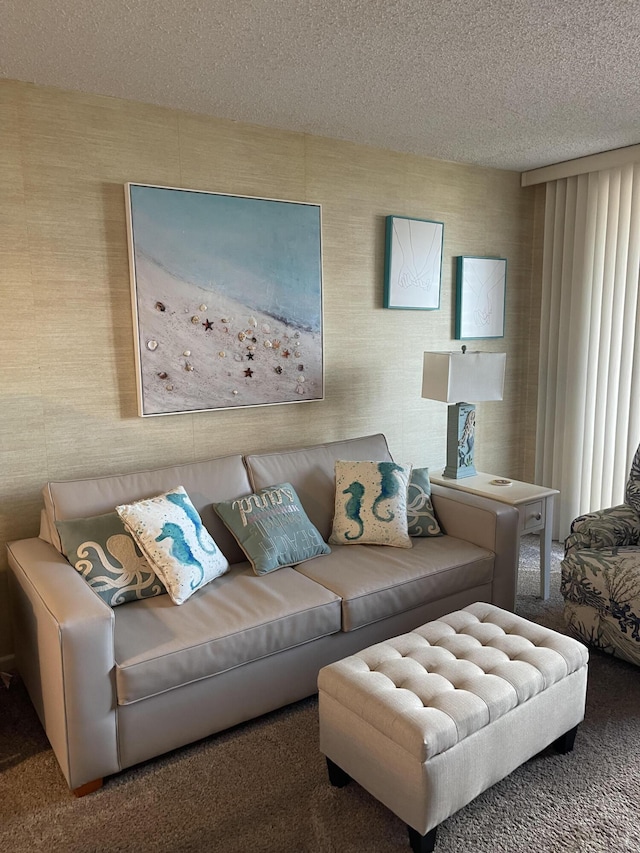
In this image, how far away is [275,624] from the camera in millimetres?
2309

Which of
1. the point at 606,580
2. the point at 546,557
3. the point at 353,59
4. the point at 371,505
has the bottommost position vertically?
the point at 546,557

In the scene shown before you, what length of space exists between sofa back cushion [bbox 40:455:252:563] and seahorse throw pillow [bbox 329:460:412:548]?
48cm

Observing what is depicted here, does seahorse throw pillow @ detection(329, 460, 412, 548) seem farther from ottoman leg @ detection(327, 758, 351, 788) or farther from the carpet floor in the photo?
ottoman leg @ detection(327, 758, 351, 788)

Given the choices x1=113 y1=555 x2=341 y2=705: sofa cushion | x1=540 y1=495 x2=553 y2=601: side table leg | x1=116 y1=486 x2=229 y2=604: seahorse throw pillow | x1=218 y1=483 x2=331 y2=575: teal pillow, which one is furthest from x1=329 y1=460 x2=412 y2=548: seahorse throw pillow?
x1=540 y1=495 x2=553 y2=601: side table leg

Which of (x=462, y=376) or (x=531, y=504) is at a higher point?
(x=462, y=376)

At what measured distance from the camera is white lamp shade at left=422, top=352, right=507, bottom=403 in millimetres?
3375

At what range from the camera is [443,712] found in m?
1.77

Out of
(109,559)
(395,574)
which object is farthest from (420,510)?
(109,559)

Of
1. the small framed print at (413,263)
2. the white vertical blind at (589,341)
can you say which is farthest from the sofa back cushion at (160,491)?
the white vertical blind at (589,341)

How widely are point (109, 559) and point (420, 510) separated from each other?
5.01 feet

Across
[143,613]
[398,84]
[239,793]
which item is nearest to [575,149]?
[398,84]

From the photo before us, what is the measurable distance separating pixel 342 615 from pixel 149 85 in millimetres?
2259

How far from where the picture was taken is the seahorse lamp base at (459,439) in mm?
3590

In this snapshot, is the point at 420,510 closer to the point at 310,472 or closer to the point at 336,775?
the point at 310,472
